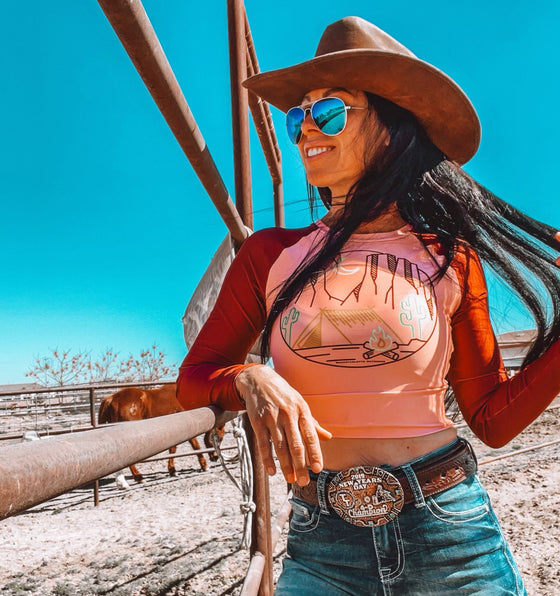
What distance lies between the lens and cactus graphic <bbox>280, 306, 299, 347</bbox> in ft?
3.26

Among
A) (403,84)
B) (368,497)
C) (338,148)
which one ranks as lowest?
(368,497)

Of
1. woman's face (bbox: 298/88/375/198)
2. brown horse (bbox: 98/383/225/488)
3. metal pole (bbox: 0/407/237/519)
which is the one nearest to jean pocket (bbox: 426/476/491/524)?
metal pole (bbox: 0/407/237/519)

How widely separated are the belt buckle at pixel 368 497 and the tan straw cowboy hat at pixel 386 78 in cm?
82

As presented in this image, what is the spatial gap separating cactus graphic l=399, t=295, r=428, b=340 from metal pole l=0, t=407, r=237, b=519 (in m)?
0.52

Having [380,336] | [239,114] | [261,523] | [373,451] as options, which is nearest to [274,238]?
[380,336]

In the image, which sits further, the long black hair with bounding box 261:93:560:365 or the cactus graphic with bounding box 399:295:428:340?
the long black hair with bounding box 261:93:560:365

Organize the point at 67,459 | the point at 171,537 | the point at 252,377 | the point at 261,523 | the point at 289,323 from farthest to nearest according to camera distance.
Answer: the point at 171,537, the point at 261,523, the point at 289,323, the point at 252,377, the point at 67,459

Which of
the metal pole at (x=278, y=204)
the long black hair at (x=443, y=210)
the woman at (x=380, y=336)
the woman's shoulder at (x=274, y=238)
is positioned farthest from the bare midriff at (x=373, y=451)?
the metal pole at (x=278, y=204)

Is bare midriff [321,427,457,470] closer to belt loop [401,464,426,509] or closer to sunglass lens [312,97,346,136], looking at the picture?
belt loop [401,464,426,509]

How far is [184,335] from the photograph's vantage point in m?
1.63

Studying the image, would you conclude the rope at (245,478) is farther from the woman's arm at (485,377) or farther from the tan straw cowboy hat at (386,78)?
the tan straw cowboy hat at (386,78)

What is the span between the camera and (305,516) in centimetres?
92

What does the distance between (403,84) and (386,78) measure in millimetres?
43

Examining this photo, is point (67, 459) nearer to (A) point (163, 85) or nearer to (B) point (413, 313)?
(B) point (413, 313)
